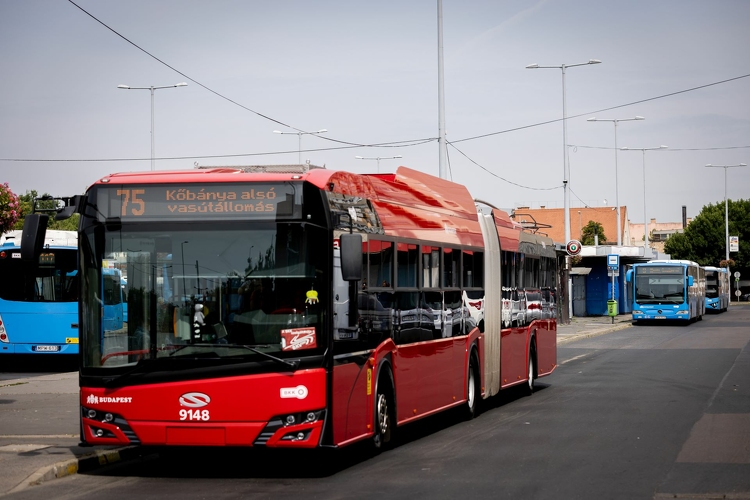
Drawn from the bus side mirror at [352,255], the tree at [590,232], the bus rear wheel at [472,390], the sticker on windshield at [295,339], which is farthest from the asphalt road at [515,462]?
the tree at [590,232]

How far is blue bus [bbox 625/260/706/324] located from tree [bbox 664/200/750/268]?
206ft

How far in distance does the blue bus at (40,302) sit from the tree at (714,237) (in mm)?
94945

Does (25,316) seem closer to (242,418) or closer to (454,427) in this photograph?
(454,427)

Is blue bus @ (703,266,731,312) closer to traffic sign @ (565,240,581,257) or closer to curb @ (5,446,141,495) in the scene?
traffic sign @ (565,240,581,257)

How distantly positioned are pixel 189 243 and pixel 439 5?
2131cm

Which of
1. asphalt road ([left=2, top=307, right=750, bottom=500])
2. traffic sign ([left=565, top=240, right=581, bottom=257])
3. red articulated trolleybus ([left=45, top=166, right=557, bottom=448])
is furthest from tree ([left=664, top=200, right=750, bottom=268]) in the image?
red articulated trolleybus ([left=45, top=166, right=557, bottom=448])

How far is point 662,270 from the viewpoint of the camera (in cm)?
5372

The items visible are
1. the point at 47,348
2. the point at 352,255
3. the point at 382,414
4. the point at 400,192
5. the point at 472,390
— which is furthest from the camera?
the point at 47,348

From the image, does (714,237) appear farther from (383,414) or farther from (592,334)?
(383,414)

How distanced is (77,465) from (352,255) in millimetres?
3569

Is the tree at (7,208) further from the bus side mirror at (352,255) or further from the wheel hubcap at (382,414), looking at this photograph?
the bus side mirror at (352,255)

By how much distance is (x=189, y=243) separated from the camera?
10312mm

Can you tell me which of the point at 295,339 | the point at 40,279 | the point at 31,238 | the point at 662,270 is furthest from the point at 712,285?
the point at 31,238

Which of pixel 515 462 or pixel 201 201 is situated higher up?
pixel 201 201
